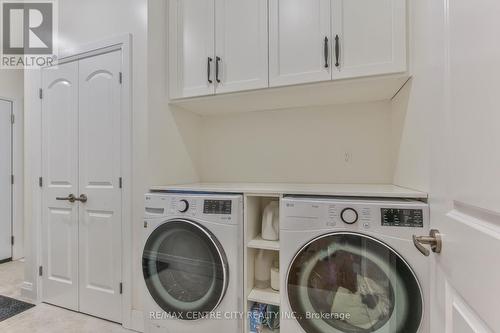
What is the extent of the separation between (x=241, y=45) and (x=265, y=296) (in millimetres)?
1615

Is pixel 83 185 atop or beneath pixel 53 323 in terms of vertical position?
atop

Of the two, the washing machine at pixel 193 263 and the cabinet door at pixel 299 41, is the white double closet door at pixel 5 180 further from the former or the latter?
the cabinet door at pixel 299 41

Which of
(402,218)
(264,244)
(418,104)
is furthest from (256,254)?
(418,104)

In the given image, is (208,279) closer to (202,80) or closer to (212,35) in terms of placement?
(202,80)

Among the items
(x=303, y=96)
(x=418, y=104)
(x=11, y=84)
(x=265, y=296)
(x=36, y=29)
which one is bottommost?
(x=265, y=296)

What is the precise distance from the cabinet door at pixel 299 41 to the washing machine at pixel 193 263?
863 mm

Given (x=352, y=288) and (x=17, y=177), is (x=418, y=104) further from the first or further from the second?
(x=17, y=177)

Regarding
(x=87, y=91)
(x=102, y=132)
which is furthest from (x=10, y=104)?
(x=102, y=132)

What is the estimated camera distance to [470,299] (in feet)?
1.64

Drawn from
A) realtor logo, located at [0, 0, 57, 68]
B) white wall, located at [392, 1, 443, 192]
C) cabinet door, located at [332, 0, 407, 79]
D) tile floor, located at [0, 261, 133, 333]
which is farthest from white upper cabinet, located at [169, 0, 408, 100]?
tile floor, located at [0, 261, 133, 333]

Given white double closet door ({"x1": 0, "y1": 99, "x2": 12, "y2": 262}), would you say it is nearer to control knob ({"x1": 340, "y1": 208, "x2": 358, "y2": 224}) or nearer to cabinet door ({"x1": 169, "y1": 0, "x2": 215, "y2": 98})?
cabinet door ({"x1": 169, "y1": 0, "x2": 215, "y2": 98})

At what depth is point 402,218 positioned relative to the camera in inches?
44.0

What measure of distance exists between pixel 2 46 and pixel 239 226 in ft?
11.6

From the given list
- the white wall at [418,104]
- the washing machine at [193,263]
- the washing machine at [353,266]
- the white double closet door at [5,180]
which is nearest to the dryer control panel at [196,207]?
the washing machine at [193,263]
